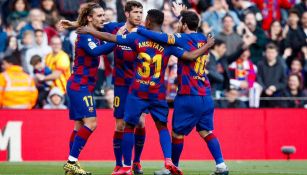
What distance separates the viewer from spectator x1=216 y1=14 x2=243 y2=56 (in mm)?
24219

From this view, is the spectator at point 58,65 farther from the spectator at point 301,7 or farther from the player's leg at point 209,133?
the player's leg at point 209,133

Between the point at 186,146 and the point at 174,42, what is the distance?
7.13 m

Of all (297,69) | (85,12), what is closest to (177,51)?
(85,12)

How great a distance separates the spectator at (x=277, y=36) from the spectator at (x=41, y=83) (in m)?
5.61

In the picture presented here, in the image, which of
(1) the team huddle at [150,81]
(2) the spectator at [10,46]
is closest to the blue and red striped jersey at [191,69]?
(1) the team huddle at [150,81]

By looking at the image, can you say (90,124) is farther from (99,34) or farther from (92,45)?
(99,34)

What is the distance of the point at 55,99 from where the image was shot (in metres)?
22.2

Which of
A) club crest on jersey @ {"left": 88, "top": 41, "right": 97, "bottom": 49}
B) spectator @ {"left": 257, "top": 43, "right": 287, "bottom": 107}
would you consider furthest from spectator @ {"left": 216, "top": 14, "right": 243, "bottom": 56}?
club crest on jersey @ {"left": 88, "top": 41, "right": 97, "bottom": 49}

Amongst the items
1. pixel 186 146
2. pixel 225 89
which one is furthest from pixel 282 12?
pixel 186 146

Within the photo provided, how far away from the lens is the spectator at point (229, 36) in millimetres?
24219

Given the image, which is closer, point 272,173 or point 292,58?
point 272,173

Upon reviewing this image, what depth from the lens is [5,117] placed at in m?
21.6

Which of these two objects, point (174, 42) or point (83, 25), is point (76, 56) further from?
point (174, 42)

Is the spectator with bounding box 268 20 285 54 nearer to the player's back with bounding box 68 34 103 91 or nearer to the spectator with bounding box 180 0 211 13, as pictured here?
the spectator with bounding box 180 0 211 13
